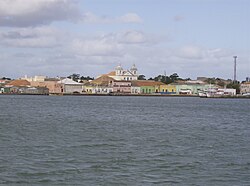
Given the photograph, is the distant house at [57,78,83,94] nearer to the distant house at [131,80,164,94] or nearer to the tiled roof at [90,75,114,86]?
the tiled roof at [90,75,114,86]

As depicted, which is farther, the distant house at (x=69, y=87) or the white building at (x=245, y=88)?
the white building at (x=245, y=88)

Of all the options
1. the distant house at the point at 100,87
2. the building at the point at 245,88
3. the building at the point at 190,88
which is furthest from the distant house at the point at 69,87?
the building at the point at 245,88

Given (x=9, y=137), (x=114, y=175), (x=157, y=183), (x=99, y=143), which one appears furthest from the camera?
(x=9, y=137)

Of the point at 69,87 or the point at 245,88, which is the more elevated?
the point at 245,88

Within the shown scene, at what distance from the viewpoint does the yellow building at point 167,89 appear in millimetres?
131375

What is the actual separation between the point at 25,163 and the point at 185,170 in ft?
12.8

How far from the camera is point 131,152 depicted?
604 inches

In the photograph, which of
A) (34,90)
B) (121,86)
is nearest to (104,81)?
(121,86)

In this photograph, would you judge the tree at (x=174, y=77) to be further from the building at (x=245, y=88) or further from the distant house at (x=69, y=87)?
the distant house at (x=69, y=87)

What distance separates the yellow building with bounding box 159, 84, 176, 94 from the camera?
13138 centimetres

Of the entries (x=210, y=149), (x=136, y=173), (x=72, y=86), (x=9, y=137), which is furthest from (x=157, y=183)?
(x=72, y=86)

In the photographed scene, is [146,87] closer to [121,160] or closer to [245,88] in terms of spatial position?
[245,88]

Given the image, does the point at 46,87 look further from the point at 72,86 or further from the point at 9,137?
the point at 9,137

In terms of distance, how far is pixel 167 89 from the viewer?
13225cm
